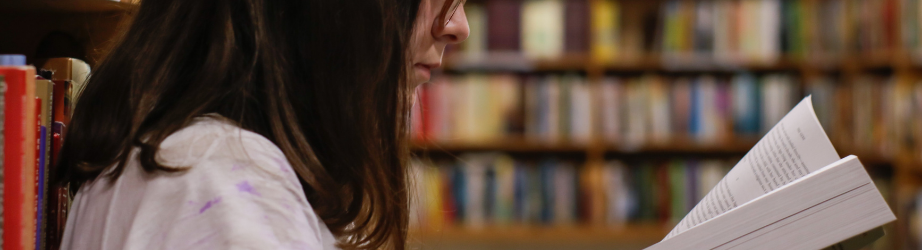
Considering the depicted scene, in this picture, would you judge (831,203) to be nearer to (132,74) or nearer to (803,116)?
(803,116)

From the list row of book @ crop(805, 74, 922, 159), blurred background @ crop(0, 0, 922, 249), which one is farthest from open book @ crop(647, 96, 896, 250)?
blurred background @ crop(0, 0, 922, 249)

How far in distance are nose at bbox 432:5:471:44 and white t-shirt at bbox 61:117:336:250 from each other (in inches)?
10.7

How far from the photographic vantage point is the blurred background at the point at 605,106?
2316mm

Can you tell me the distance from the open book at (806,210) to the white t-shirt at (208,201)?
31cm

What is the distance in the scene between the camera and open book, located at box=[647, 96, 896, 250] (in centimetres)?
55

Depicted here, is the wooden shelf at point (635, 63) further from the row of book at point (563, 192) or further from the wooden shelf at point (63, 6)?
the wooden shelf at point (63, 6)

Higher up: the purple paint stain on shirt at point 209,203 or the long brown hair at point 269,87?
the long brown hair at point 269,87

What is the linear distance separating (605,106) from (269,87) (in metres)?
1.92

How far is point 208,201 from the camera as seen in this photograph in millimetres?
445

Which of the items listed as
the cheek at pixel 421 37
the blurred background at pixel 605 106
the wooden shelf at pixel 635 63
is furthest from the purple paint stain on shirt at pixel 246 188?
the wooden shelf at pixel 635 63

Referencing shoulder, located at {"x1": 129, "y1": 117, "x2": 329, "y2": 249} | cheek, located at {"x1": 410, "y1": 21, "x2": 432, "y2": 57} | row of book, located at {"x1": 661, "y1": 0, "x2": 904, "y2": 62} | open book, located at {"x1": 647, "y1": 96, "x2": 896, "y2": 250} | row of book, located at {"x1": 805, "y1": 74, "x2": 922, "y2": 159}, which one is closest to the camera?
shoulder, located at {"x1": 129, "y1": 117, "x2": 329, "y2": 249}

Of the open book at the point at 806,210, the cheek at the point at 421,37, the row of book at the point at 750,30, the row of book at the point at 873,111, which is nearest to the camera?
the open book at the point at 806,210

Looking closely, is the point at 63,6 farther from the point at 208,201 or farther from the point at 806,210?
the point at 806,210

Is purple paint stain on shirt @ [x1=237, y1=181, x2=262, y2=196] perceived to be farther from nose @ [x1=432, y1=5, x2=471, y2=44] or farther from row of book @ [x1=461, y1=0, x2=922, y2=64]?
row of book @ [x1=461, y1=0, x2=922, y2=64]
